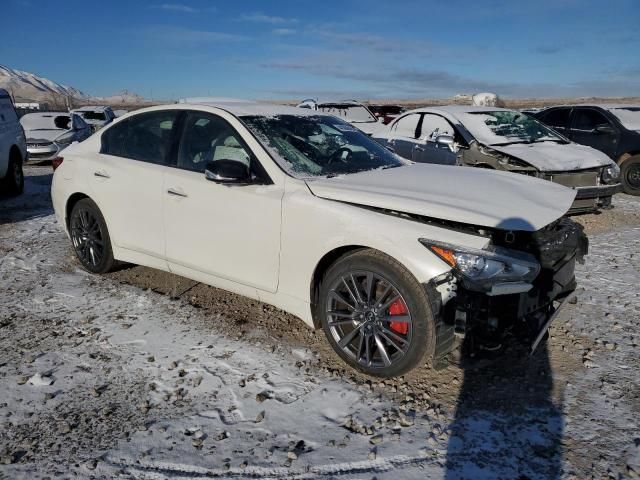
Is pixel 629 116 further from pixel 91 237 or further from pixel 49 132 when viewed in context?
pixel 49 132

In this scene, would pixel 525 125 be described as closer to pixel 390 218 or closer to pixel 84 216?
pixel 390 218

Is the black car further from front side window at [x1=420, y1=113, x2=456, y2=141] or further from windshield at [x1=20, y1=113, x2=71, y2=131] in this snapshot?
windshield at [x1=20, y1=113, x2=71, y2=131]

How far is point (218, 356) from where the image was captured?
11.6ft

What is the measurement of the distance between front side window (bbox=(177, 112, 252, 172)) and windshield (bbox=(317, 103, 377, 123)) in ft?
Result: 38.3

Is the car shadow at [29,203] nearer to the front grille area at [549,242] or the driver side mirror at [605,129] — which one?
the front grille area at [549,242]

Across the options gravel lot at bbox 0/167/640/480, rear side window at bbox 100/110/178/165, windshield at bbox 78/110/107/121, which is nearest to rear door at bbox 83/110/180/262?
rear side window at bbox 100/110/178/165

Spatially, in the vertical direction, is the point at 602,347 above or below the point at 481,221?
below

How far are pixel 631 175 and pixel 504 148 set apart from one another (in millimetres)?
4395

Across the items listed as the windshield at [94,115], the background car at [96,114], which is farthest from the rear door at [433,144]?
the windshield at [94,115]

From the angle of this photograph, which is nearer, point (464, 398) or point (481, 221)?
point (481, 221)

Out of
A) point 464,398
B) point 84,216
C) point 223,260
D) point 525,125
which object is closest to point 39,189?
point 84,216

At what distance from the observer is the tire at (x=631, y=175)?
978cm

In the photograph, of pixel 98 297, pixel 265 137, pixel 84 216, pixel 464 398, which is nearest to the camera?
pixel 464 398

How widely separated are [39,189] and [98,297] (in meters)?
7.18
